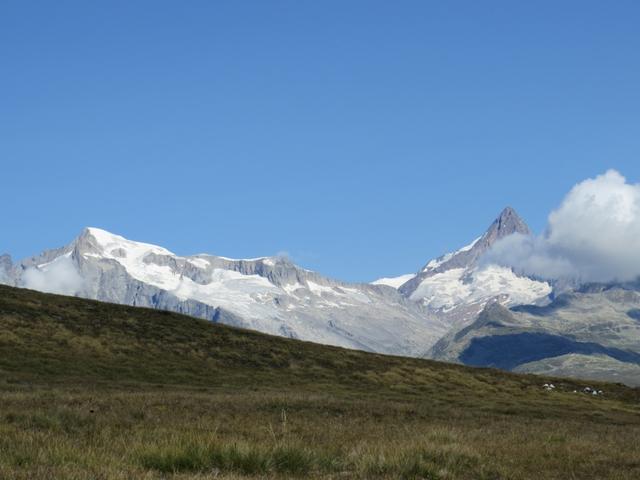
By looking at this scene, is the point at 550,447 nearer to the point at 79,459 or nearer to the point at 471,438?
the point at 471,438

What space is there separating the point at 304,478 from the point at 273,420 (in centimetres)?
1253

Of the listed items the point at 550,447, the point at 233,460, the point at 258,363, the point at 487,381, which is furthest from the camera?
the point at 487,381

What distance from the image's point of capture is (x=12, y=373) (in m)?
51.5

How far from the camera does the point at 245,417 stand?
25.5 metres

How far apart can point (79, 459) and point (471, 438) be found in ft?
39.6

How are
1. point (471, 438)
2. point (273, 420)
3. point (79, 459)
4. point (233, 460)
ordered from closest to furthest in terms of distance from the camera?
1. point (79, 459)
2. point (233, 460)
3. point (471, 438)
4. point (273, 420)

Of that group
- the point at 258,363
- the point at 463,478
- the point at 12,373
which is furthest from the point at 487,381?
the point at 463,478

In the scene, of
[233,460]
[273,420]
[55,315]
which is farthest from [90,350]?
[233,460]

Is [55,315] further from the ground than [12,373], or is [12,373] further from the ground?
[55,315]

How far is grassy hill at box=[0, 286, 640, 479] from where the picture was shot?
540 inches

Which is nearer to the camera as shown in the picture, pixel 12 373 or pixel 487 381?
pixel 12 373

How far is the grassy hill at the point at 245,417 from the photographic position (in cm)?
1371

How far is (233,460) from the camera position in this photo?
44.9 feet

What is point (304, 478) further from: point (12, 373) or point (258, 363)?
point (258, 363)
